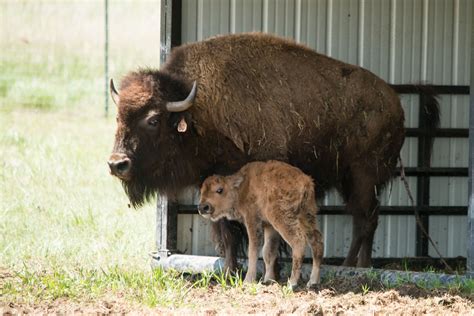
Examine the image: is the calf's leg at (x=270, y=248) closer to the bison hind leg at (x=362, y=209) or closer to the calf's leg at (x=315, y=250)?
the calf's leg at (x=315, y=250)

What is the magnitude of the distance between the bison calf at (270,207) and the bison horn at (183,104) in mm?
749

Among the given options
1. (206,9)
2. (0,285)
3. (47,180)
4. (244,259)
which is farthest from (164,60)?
(47,180)

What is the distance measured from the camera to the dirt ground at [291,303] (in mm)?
8289

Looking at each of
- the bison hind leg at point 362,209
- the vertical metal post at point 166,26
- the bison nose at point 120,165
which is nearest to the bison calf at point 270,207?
the bison nose at point 120,165

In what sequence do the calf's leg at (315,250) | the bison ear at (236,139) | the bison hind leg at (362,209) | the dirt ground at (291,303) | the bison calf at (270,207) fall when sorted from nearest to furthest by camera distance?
the dirt ground at (291,303), the bison calf at (270,207), the calf's leg at (315,250), the bison ear at (236,139), the bison hind leg at (362,209)

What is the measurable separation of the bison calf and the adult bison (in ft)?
1.91

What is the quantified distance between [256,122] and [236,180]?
0.87 meters

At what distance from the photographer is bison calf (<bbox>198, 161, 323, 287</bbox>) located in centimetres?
Result: 926

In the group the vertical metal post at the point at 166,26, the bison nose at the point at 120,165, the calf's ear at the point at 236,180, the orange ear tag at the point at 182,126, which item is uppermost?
the vertical metal post at the point at 166,26

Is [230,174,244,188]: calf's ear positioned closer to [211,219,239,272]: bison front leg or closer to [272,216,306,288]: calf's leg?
[272,216,306,288]: calf's leg

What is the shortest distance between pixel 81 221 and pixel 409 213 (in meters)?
4.29

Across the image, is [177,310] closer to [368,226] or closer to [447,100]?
[368,226]

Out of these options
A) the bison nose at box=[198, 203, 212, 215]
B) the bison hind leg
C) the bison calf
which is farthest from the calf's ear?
the bison hind leg

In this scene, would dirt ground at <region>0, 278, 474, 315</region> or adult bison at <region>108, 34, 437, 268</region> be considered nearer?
dirt ground at <region>0, 278, 474, 315</region>
